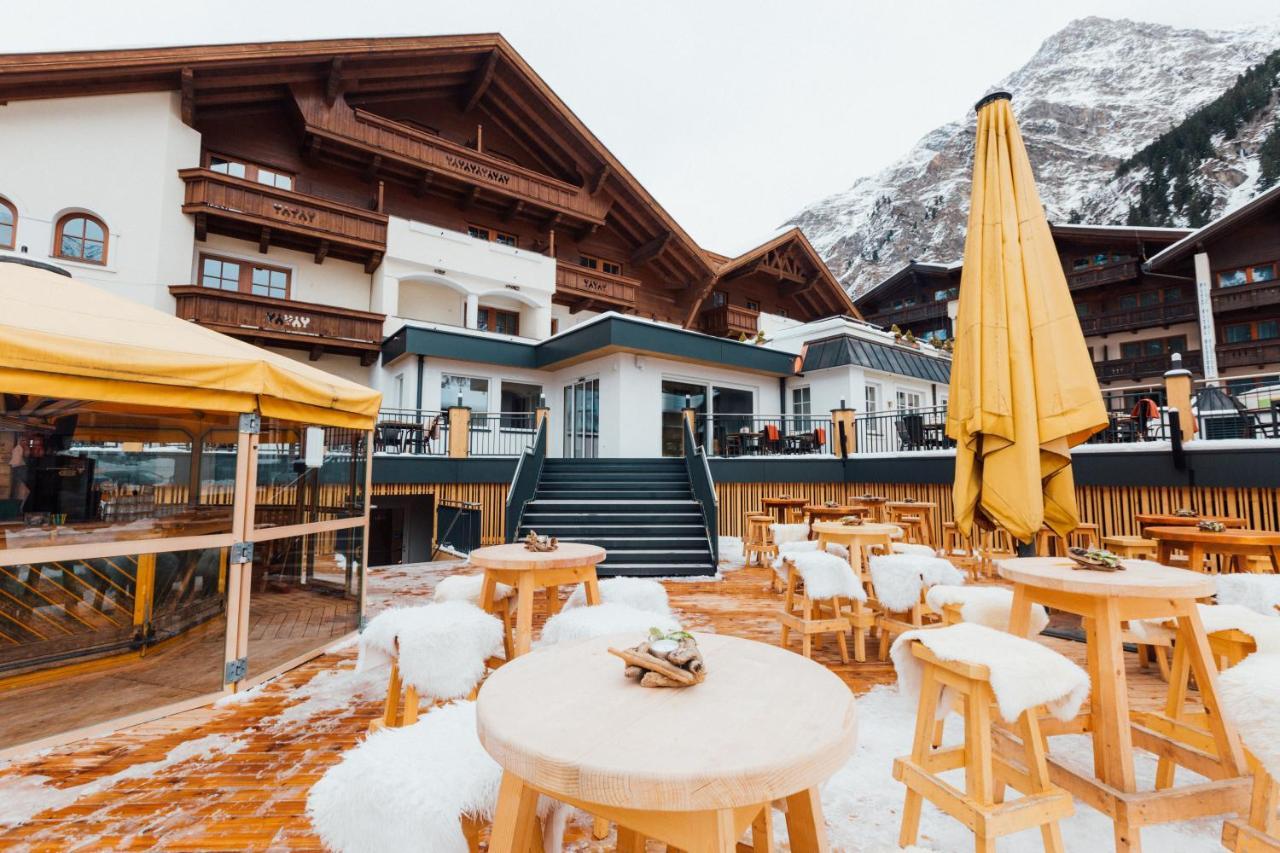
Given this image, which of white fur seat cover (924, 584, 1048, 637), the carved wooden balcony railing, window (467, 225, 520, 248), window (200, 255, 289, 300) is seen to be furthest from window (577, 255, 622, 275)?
white fur seat cover (924, 584, 1048, 637)

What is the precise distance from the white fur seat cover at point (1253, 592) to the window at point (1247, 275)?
28.1m

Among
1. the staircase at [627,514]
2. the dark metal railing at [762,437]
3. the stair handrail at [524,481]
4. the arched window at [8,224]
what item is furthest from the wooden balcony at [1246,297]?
the arched window at [8,224]

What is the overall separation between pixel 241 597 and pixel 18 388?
1.77 metres

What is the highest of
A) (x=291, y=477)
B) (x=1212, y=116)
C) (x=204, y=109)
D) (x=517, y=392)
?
(x=1212, y=116)

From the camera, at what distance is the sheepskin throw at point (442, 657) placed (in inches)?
109

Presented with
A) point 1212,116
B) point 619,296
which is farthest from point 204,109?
point 1212,116

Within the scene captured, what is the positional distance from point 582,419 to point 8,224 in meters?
12.4

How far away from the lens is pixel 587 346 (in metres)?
13.3

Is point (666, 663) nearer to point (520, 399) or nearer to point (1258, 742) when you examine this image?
point (1258, 742)

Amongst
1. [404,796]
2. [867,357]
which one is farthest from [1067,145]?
[404,796]

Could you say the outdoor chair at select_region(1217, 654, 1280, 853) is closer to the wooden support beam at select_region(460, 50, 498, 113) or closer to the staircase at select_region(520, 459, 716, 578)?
the staircase at select_region(520, 459, 716, 578)

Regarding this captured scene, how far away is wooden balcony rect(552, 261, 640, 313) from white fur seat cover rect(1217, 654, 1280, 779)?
1695cm

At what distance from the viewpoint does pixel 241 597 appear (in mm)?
3926

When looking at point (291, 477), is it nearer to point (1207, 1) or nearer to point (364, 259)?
point (364, 259)
